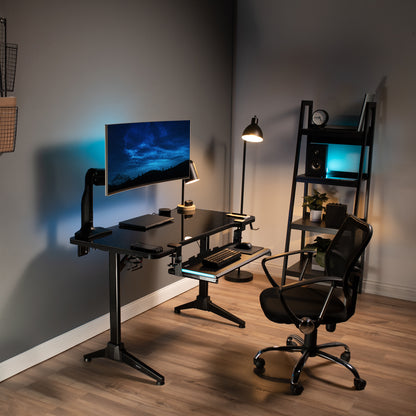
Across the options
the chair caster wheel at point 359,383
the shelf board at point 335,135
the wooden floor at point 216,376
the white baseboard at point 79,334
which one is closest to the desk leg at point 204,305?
the wooden floor at point 216,376

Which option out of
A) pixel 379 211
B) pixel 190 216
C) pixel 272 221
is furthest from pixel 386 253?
pixel 190 216

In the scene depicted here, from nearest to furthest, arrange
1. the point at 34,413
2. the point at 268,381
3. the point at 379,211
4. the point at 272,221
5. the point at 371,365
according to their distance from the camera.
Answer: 1. the point at 34,413
2. the point at 268,381
3. the point at 371,365
4. the point at 379,211
5. the point at 272,221

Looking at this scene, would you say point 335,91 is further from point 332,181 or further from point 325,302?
point 325,302

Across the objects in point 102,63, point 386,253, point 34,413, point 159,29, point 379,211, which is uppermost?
point 159,29

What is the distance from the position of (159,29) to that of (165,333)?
7.15 ft

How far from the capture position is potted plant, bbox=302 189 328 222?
449cm

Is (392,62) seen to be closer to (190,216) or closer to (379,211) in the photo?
(379,211)

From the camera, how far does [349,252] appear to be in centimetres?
311

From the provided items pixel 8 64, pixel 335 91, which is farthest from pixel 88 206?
pixel 335 91

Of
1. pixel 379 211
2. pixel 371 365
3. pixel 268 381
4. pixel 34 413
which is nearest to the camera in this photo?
pixel 34 413

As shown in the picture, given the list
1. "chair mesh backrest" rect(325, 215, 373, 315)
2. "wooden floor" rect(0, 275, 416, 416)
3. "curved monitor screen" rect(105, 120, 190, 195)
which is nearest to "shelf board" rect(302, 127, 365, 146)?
"curved monitor screen" rect(105, 120, 190, 195)

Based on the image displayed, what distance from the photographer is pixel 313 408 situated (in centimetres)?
285

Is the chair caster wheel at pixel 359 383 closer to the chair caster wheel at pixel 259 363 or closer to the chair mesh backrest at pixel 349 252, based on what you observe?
the chair mesh backrest at pixel 349 252

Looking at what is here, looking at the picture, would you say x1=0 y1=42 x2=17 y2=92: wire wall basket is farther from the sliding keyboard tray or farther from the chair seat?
the chair seat
